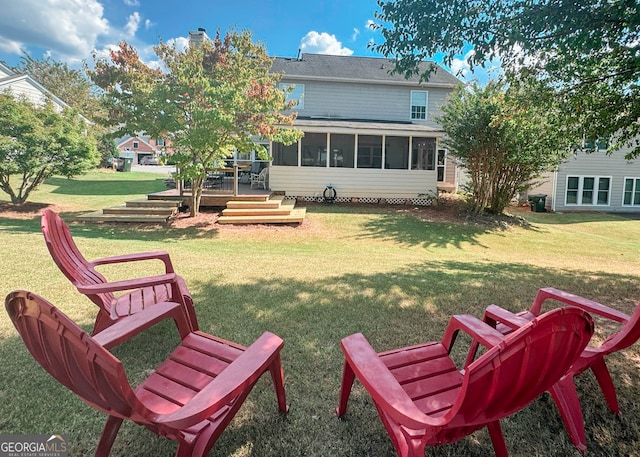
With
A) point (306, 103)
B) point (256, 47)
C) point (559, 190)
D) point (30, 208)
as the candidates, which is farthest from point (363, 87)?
point (30, 208)

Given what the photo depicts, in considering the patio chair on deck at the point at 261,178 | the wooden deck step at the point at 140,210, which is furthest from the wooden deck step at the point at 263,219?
the patio chair on deck at the point at 261,178

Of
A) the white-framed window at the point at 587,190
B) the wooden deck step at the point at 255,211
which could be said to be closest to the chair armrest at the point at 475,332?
the wooden deck step at the point at 255,211

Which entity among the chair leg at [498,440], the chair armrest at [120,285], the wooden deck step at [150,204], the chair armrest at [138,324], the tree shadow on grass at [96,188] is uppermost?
the tree shadow on grass at [96,188]

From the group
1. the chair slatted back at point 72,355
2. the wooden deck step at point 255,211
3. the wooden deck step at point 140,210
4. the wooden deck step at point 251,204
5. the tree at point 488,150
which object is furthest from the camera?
the tree at point 488,150

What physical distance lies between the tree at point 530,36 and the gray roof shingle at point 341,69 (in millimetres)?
13816

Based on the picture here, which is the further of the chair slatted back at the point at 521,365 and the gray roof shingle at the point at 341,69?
the gray roof shingle at the point at 341,69

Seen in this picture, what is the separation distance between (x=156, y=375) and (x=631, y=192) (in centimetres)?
2439

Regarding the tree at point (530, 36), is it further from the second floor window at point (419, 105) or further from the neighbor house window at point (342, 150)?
the second floor window at point (419, 105)

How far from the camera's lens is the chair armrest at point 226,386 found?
57.0 inches

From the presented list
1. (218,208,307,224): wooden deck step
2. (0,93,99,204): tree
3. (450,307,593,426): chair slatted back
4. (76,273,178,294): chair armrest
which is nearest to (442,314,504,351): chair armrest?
(450,307,593,426): chair slatted back

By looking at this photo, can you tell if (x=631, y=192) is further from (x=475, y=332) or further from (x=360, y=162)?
(x=475, y=332)

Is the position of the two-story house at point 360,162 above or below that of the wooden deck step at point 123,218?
above

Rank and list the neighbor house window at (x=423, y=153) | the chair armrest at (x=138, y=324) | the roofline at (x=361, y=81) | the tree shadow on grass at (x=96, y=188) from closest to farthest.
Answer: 1. the chair armrest at (x=138, y=324)
2. the neighbor house window at (x=423, y=153)
3. the tree shadow on grass at (x=96, y=188)
4. the roofline at (x=361, y=81)

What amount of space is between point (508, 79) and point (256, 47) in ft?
36.4
